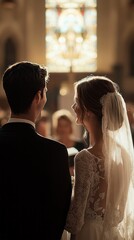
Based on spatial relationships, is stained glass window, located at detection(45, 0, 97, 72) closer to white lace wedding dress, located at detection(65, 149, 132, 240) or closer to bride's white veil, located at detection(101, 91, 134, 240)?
bride's white veil, located at detection(101, 91, 134, 240)

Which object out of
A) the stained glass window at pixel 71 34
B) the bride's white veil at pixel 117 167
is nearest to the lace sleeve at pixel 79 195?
the bride's white veil at pixel 117 167

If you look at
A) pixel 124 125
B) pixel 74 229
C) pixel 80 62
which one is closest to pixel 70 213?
pixel 74 229

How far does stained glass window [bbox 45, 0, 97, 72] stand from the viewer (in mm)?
21781

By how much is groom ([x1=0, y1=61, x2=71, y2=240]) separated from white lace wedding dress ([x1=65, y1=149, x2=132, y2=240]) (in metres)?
0.20

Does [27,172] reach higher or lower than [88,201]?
higher

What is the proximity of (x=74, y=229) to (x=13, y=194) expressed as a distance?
1.23ft

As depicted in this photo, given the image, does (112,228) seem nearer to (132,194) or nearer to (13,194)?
(132,194)

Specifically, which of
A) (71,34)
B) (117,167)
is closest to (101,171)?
(117,167)

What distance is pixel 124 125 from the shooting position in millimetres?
2818

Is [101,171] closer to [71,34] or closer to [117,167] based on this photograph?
[117,167]

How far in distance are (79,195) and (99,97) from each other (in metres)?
0.45

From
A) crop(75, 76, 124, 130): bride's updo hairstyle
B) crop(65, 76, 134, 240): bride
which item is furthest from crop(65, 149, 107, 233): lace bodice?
crop(75, 76, 124, 130): bride's updo hairstyle

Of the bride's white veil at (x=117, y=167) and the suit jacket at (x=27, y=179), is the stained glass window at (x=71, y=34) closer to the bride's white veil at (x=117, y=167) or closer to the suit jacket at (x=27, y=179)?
the bride's white veil at (x=117, y=167)

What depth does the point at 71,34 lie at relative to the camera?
21.9 metres
